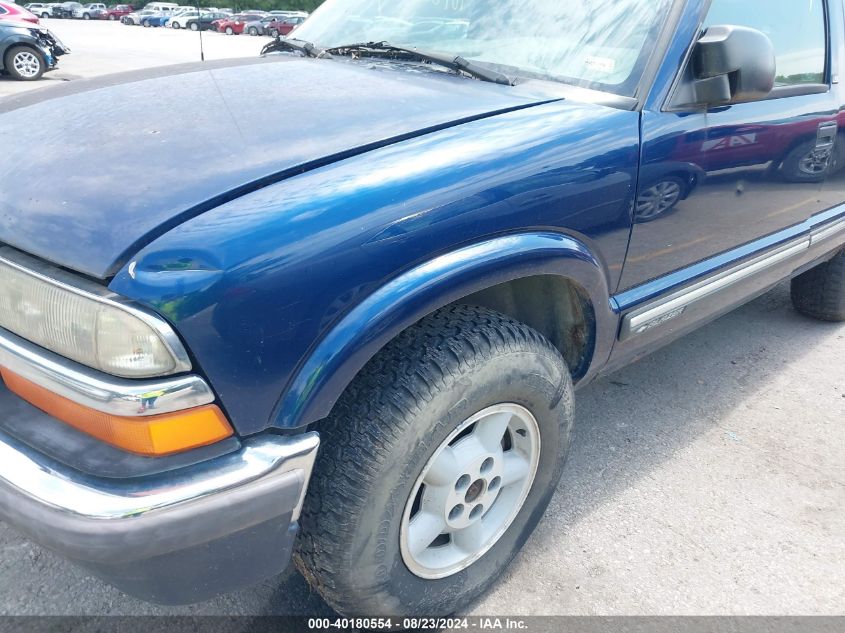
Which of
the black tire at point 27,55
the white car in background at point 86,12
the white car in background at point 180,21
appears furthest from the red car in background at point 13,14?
the white car in background at point 86,12

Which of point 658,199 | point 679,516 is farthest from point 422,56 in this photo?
point 679,516

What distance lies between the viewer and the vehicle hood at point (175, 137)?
1285 millimetres

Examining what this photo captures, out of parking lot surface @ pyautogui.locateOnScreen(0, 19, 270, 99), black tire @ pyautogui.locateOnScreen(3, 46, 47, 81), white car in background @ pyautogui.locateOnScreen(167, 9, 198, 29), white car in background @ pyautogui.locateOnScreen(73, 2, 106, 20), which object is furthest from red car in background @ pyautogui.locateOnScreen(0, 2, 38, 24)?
white car in background @ pyautogui.locateOnScreen(73, 2, 106, 20)

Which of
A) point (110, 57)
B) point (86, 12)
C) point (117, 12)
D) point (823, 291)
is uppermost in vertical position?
point (86, 12)

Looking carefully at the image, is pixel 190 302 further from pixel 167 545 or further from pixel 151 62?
pixel 151 62


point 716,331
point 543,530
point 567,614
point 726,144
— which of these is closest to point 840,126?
point 726,144

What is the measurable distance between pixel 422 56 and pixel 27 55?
41.5ft

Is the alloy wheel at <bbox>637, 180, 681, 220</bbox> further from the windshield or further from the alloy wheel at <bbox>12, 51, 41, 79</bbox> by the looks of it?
the alloy wheel at <bbox>12, 51, 41, 79</bbox>

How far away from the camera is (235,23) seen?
37.4 meters

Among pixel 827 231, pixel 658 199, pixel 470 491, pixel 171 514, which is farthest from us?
pixel 827 231

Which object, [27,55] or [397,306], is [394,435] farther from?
[27,55]

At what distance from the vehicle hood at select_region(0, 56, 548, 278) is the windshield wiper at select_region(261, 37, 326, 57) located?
40 centimetres

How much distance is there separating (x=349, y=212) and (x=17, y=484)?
83cm

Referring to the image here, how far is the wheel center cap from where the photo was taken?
175cm
